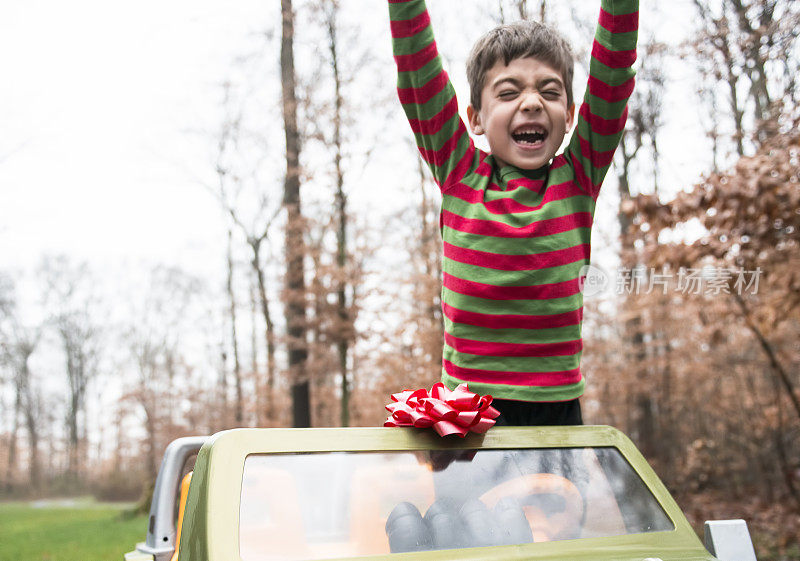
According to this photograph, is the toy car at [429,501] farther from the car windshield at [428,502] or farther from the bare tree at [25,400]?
the bare tree at [25,400]

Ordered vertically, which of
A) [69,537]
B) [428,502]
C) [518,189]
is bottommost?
[69,537]

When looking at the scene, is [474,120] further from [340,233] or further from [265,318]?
[265,318]

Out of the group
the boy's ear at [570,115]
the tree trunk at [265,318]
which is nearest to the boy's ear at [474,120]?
the boy's ear at [570,115]

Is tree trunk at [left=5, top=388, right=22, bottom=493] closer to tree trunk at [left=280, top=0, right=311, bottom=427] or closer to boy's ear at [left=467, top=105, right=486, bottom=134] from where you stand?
tree trunk at [left=280, top=0, right=311, bottom=427]

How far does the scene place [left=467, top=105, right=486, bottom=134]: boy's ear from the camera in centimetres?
222

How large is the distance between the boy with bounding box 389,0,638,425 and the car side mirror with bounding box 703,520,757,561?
0.55 m

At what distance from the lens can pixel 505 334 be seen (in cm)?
189

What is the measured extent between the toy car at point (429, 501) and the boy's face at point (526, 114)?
847 mm

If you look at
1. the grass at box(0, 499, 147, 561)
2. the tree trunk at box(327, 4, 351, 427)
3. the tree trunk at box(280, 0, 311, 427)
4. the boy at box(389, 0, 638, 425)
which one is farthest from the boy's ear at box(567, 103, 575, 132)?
the tree trunk at box(280, 0, 311, 427)

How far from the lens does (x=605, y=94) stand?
204 cm

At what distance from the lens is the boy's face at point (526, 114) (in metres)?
2.04

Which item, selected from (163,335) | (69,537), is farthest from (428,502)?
(163,335)

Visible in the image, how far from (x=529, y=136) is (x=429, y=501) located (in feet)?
3.70

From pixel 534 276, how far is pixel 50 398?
34221mm
